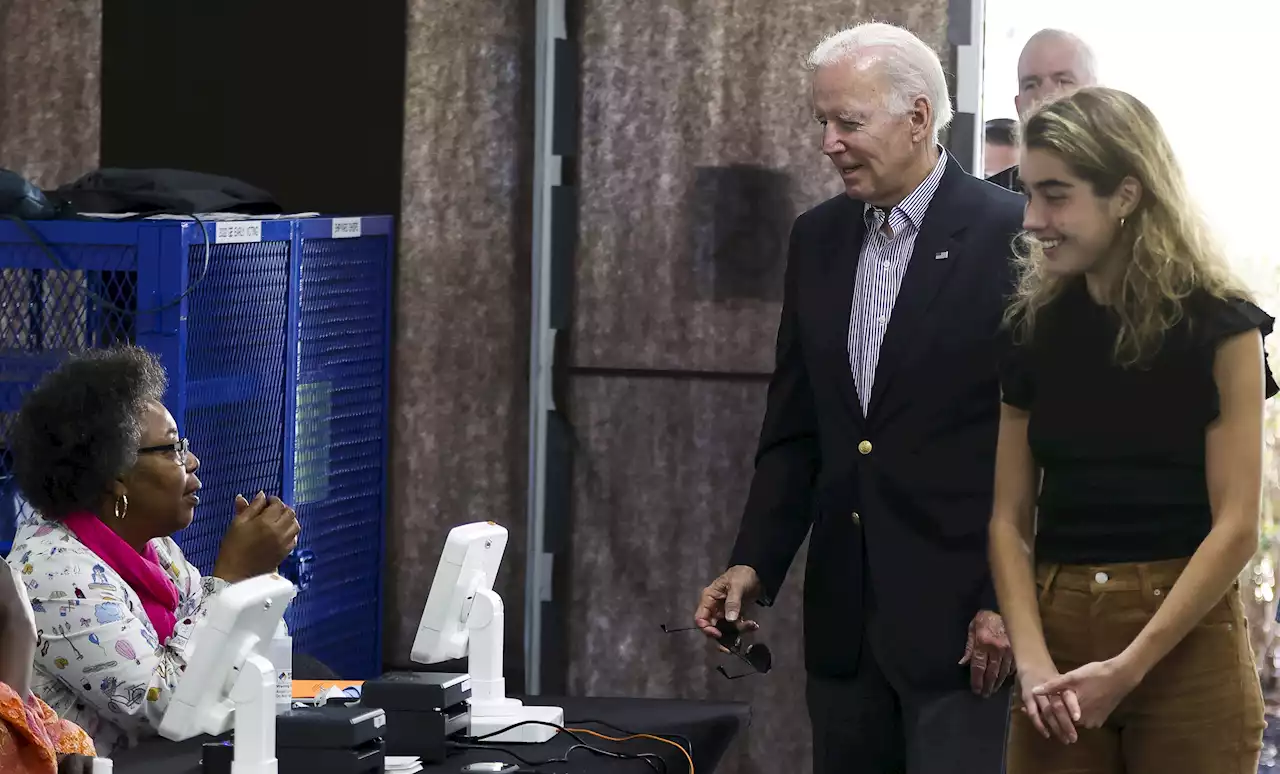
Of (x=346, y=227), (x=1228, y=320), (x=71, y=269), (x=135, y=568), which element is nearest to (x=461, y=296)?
(x=346, y=227)

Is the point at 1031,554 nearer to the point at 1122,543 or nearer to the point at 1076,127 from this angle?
the point at 1122,543

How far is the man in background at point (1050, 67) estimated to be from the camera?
3668 millimetres

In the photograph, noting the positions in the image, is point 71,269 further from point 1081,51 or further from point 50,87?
point 1081,51

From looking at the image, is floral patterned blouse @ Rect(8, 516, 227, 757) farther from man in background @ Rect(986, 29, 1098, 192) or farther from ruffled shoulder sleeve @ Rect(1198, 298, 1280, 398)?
man in background @ Rect(986, 29, 1098, 192)

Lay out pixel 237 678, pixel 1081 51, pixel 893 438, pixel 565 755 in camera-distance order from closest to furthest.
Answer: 1. pixel 237 678
2. pixel 565 755
3. pixel 893 438
4. pixel 1081 51

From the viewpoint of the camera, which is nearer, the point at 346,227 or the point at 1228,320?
the point at 1228,320

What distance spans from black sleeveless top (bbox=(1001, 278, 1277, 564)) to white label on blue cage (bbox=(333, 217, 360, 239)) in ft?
7.29

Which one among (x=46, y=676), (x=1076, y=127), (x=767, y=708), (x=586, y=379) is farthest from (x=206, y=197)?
(x=1076, y=127)

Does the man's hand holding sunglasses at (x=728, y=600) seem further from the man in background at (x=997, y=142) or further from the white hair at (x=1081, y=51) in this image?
the man in background at (x=997, y=142)

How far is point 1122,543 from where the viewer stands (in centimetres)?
216

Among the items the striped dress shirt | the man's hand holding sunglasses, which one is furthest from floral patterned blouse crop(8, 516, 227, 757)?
the striped dress shirt

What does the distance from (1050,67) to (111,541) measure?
2.17 m

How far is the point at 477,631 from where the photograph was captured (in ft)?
8.70

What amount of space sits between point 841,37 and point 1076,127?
0.68 meters
